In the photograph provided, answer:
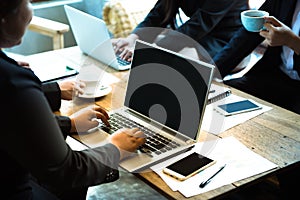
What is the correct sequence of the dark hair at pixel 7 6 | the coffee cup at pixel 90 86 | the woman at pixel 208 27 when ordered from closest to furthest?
the dark hair at pixel 7 6, the coffee cup at pixel 90 86, the woman at pixel 208 27

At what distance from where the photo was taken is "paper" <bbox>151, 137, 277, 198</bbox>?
1286mm

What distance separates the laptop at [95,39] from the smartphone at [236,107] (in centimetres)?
53

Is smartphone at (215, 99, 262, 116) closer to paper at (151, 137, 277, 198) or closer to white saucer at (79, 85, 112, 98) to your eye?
paper at (151, 137, 277, 198)

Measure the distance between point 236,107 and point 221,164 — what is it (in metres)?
0.38

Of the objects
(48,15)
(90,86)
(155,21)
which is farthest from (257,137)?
(48,15)

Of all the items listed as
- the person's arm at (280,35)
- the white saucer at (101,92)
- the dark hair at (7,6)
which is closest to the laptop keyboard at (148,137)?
the white saucer at (101,92)

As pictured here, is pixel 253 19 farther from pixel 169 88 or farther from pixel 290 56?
pixel 290 56

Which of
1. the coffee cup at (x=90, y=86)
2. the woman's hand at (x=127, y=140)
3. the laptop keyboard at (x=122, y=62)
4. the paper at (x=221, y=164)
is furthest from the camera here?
the laptop keyboard at (x=122, y=62)

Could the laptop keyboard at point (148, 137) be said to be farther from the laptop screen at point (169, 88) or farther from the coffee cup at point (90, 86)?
the coffee cup at point (90, 86)

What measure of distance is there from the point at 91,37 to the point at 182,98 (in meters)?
0.75

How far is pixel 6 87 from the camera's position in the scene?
1097 mm

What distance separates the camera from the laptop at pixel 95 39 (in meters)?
2.01

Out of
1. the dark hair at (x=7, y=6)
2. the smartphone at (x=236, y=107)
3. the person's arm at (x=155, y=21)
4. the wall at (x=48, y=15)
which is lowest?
the wall at (x=48, y=15)

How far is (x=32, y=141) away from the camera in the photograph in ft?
3.69
